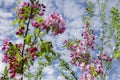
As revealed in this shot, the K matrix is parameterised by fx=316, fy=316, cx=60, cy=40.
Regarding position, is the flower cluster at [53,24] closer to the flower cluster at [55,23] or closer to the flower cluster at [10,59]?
the flower cluster at [55,23]

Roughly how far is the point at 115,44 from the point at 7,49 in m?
8.28

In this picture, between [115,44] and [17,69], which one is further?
[115,44]

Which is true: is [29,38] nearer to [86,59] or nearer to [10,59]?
[10,59]

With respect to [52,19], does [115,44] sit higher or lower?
higher

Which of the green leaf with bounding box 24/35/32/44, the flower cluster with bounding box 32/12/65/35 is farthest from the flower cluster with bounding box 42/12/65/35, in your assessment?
the green leaf with bounding box 24/35/32/44

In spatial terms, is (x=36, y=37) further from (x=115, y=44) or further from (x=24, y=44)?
(x=115, y=44)

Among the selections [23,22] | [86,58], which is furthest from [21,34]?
[86,58]

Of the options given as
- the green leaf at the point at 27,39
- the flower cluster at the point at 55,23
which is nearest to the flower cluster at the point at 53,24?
the flower cluster at the point at 55,23

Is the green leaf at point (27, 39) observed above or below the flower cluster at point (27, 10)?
below

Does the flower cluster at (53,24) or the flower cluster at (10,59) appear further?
the flower cluster at (53,24)

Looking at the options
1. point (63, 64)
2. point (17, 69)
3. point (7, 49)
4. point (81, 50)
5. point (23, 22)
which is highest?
point (63, 64)

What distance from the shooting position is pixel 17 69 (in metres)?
4.92

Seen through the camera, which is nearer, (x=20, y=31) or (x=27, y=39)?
(x=27, y=39)

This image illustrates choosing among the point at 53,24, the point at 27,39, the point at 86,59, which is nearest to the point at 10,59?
the point at 27,39
